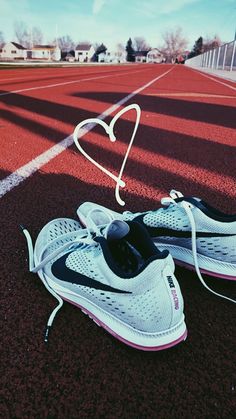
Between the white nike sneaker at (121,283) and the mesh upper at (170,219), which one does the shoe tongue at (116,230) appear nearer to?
the white nike sneaker at (121,283)

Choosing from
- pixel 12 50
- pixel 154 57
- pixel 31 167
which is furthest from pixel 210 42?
pixel 31 167

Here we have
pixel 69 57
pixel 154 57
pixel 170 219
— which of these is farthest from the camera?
pixel 154 57

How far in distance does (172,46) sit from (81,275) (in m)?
141

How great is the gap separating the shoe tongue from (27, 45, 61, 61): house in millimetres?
109890

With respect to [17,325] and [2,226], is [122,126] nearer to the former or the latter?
[2,226]

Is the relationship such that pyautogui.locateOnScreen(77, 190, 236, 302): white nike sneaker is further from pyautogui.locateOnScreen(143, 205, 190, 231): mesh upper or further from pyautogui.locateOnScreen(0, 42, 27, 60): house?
pyautogui.locateOnScreen(0, 42, 27, 60): house

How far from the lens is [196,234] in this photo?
57.8 inches

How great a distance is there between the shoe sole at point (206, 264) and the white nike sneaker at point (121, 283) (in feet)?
1.05

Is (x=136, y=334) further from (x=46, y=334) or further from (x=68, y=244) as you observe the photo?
(x=68, y=244)

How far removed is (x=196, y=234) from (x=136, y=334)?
51cm

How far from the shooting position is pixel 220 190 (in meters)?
2.46

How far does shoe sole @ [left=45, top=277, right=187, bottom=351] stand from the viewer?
1.15 metres

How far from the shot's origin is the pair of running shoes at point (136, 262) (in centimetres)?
115

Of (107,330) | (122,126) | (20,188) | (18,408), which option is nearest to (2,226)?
(20,188)
